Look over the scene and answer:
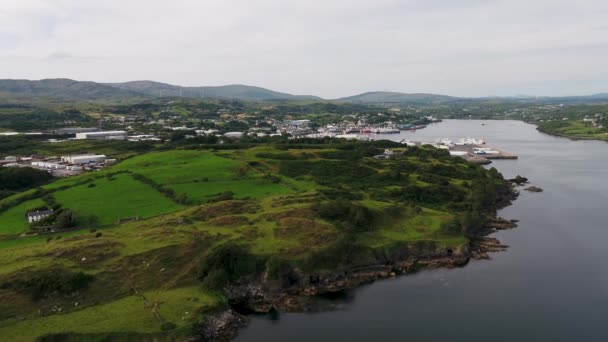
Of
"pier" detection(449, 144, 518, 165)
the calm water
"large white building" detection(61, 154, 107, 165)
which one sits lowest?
the calm water

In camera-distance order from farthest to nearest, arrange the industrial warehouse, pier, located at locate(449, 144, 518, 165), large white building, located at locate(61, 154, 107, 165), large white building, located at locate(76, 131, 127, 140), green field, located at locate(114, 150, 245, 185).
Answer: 1. large white building, located at locate(76, 131, 127, 140)
2. pier, located at locate(449, 144, 518, 165)
3. large white building, located at locate(61, 154, 107, 165)
4. the industrial warehouse
5. green field, located at locate(114, 150, 245, 185)

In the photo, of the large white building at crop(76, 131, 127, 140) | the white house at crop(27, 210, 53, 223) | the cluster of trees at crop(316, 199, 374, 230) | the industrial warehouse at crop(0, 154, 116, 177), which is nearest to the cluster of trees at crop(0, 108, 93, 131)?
the large white building at crop(76, 131, 127, 140)

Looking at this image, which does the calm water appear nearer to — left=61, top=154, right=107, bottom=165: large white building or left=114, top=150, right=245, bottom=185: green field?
left=114, top=150, right=245, bottom=185: green field

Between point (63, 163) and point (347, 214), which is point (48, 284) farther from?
point (63, 163)

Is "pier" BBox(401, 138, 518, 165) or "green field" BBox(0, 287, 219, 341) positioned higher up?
"pier" BBox(401, 138, 518, 165)

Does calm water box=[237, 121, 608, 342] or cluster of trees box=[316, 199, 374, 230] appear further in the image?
cluster of trees box=[316, 199, 374, 230]

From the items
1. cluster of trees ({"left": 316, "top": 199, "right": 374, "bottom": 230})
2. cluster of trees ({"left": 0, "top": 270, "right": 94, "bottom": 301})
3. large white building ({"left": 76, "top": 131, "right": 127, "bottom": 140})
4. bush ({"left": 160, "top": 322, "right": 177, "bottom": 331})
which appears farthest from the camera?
large white building ({"left": 76, "top": 131, "right": 127, "bottom": 140})

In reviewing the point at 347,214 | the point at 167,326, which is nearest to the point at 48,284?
the point at 167,326
